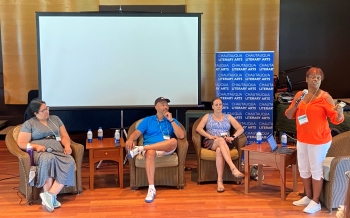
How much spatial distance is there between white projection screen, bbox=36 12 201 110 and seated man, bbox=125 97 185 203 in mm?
699

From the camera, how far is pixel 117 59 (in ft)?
17.3

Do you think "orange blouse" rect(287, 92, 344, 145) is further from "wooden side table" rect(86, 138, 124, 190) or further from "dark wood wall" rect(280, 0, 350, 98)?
"dark wood wall" rect(280, 0, 350, 98)

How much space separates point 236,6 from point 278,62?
3.73 feet

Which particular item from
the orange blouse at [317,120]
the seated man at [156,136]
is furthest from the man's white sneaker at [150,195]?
the orange blouse at [317,120]

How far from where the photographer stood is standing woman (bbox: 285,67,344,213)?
3.69 meters

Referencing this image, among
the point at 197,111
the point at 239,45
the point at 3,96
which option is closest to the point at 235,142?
the point at 197,111

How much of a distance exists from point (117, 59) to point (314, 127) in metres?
2.66

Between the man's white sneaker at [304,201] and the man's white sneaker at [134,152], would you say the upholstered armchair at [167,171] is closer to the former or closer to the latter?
the man's white sneaker at [134,152]

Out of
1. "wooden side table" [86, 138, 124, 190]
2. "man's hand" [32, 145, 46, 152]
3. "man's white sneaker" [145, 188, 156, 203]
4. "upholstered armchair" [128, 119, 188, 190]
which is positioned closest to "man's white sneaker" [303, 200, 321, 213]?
"upholstered armchair" [128, 119, 188, 190]

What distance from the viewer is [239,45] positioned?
6.66 metres

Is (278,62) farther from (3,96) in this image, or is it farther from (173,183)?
(3,96)

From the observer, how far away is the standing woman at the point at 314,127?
3.69 m

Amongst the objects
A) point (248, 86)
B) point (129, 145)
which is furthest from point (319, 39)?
point (129, 145)

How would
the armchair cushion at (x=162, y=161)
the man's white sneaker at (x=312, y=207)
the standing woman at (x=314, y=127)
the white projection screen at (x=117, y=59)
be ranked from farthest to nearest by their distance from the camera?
the white projection screen at (x=117, y=59), the armchair cushion at (x=162, y=161), the man's white sneaker at (x=312, y=207), the standing woman at (x=314, y=127)
